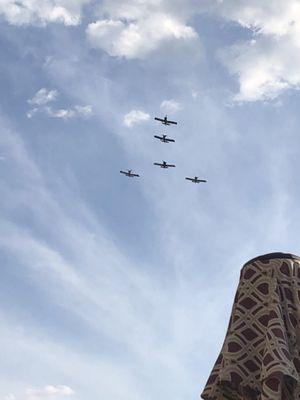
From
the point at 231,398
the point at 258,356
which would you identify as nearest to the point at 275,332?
the point at 258,356

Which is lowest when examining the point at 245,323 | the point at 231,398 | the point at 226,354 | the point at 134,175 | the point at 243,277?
the point at 231,398

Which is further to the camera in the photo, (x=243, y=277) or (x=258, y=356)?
(x=243, y=277)

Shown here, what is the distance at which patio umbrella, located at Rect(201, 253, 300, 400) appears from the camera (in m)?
3.80

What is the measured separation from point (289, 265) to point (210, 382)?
1119mm

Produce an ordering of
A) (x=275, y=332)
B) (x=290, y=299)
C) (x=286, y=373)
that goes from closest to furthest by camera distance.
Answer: (x=286, y=373)
(x=275, y=332)
(x=290, y=299)

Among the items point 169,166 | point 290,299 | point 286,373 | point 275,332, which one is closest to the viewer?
point 286,373

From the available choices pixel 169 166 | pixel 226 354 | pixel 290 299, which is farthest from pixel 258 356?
pixel 169 166

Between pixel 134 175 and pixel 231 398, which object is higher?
pixel 134 175

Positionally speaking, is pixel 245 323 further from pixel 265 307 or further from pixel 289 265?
pixel 289 265

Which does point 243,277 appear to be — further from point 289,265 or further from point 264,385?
point 264,385

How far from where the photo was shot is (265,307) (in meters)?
4.24

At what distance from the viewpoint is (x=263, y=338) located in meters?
4.13

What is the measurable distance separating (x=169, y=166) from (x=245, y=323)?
216 ft

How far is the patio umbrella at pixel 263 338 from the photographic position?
3.80 meters
